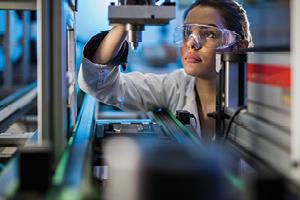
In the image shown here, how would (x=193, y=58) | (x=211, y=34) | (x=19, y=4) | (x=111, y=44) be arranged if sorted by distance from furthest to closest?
1. (x=193, y=58)
2. (x=211, y=34)
3. (x=111, y=44)
4. (x=19, y=4)

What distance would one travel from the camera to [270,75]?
1.28 metres

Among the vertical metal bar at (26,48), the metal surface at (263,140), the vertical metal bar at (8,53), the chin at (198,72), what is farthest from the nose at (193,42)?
the vertical metal bar at (26,48)

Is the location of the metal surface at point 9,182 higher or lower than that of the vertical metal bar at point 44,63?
lower

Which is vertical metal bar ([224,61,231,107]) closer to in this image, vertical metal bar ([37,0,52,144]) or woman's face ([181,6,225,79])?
woman's face ([181,6,225,79])

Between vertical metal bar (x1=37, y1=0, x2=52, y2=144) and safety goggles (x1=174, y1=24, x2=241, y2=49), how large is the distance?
1136mm

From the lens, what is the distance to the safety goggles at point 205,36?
2275 millimetres

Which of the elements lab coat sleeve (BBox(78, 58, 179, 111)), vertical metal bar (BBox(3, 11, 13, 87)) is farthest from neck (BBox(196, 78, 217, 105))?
vertical metal bar (BBox(3, 11, 13, 87))

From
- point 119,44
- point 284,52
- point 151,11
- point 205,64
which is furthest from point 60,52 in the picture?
point 205,64

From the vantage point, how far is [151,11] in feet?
4.19

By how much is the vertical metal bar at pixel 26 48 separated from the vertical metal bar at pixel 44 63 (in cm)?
372

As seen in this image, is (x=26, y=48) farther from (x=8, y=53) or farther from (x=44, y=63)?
(x=44, y=63)

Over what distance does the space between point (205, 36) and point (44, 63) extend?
1214mm

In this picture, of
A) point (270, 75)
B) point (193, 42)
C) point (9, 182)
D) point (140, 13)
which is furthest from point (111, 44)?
point (9, 182)

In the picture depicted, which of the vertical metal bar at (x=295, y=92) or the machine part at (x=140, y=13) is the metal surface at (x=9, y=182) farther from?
the vertical metal bar at (x=295, y=92)
